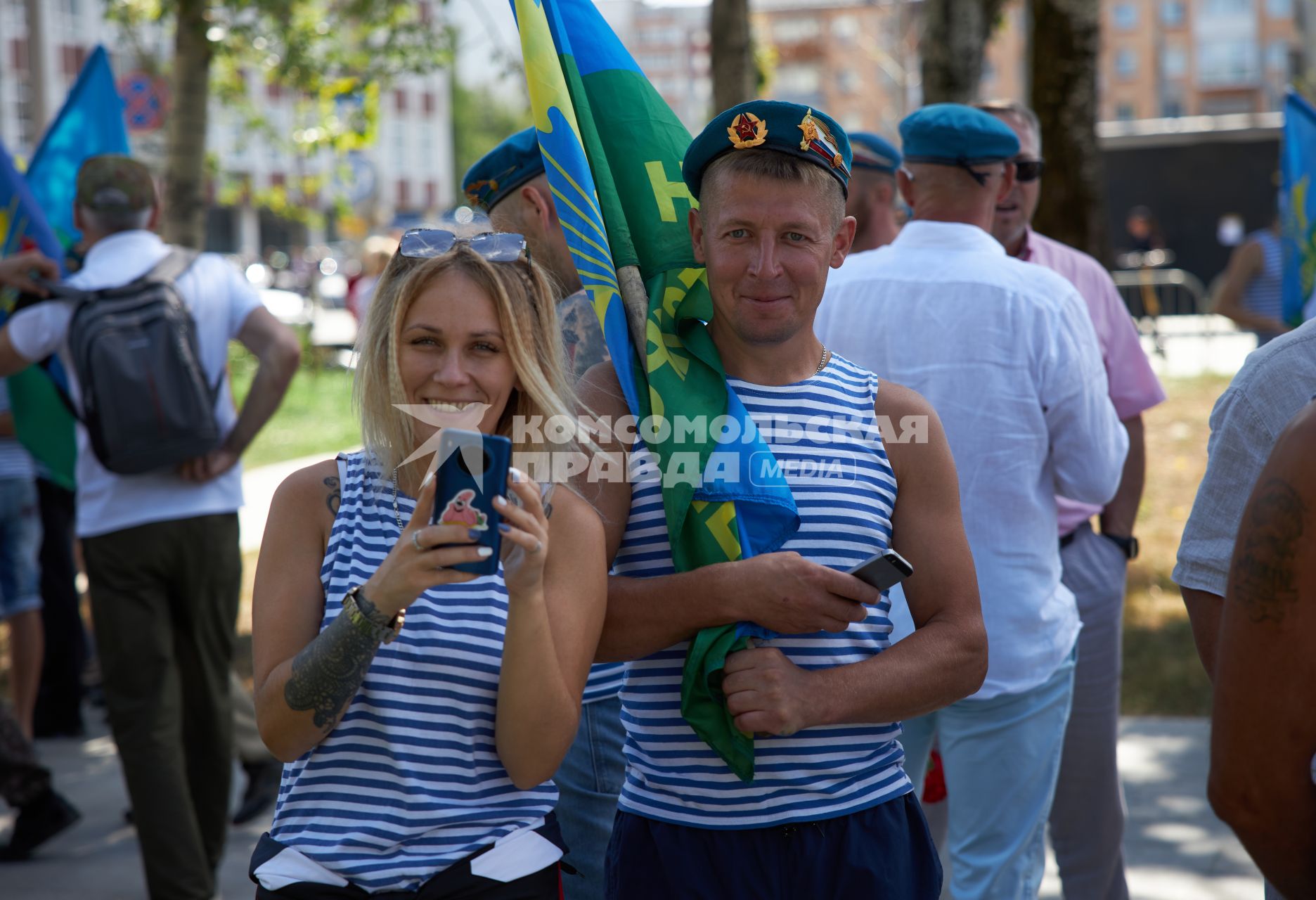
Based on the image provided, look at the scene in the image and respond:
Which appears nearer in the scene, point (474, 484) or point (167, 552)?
point (474, 484)

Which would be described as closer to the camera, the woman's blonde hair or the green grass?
the woman's blonde hair

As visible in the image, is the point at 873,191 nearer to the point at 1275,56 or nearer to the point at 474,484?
the point at 474,484

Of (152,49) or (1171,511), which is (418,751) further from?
(152,49)

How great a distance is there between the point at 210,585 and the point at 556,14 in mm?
2602

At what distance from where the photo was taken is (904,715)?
225 centimetres

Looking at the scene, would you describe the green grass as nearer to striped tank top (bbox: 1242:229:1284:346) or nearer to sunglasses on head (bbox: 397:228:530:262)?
striped tank top (bbox: 1242:229:1284:346)

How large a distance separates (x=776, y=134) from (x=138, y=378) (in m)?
2.62

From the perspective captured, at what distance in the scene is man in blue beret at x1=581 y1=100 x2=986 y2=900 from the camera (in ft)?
7.16

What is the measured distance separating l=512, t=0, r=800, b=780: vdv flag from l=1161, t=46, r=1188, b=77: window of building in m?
91.1

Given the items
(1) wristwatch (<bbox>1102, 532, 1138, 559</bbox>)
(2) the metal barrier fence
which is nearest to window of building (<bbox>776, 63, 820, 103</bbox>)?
(2) the metal barrier fence

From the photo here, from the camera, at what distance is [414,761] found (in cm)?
205

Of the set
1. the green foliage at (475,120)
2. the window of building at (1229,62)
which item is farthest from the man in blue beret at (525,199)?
the window of building at (1229,62)

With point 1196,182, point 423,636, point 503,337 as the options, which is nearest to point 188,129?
point 503,337

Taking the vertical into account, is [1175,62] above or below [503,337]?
above
